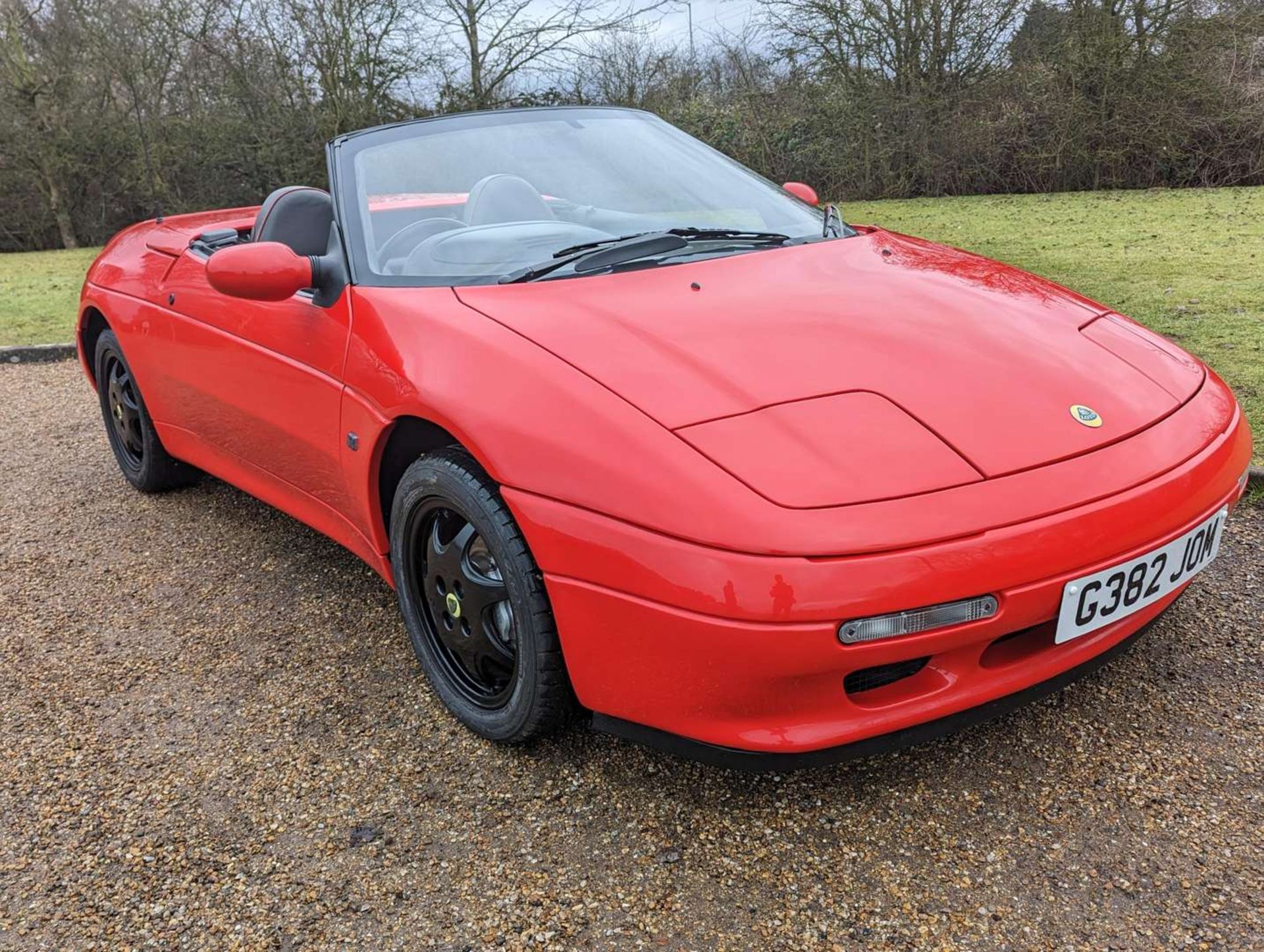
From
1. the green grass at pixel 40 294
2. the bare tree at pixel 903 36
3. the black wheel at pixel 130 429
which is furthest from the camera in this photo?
the bare tree at pixel 903 36

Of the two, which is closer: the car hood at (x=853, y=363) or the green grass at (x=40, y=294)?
the car hood at (x=853, y=363)

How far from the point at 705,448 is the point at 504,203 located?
4.37 ft

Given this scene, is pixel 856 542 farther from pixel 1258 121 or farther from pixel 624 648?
pixel 1258 121

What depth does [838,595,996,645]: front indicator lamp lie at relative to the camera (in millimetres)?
1604

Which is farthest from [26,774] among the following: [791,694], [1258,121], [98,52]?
[98,52]

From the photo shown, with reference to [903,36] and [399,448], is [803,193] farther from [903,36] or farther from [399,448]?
[903,36]

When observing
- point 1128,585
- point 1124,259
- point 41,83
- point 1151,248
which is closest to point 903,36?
point 1151,248

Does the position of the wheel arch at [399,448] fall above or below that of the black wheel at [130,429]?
above

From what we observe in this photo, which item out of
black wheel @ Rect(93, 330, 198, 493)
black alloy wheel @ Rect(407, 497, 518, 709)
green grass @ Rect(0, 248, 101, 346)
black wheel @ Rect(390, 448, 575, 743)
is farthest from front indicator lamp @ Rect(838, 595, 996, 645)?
green grass @ Rect(0, 248, 101, 346)

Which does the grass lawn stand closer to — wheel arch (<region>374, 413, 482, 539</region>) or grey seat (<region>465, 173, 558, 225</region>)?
grey seat (<region>465, 173, 558, 225</region>)

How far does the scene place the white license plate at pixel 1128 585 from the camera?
1729 millimetres

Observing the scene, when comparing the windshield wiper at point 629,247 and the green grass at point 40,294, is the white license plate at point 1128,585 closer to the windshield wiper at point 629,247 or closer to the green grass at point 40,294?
the windshield wiper at point 629,247

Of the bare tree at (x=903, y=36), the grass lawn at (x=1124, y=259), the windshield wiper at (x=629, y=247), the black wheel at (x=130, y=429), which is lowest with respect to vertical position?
the grass lawn at (x=1124, y=259)

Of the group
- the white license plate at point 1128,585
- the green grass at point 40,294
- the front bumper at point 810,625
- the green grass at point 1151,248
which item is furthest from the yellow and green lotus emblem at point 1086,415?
the green grass at point 40,294
